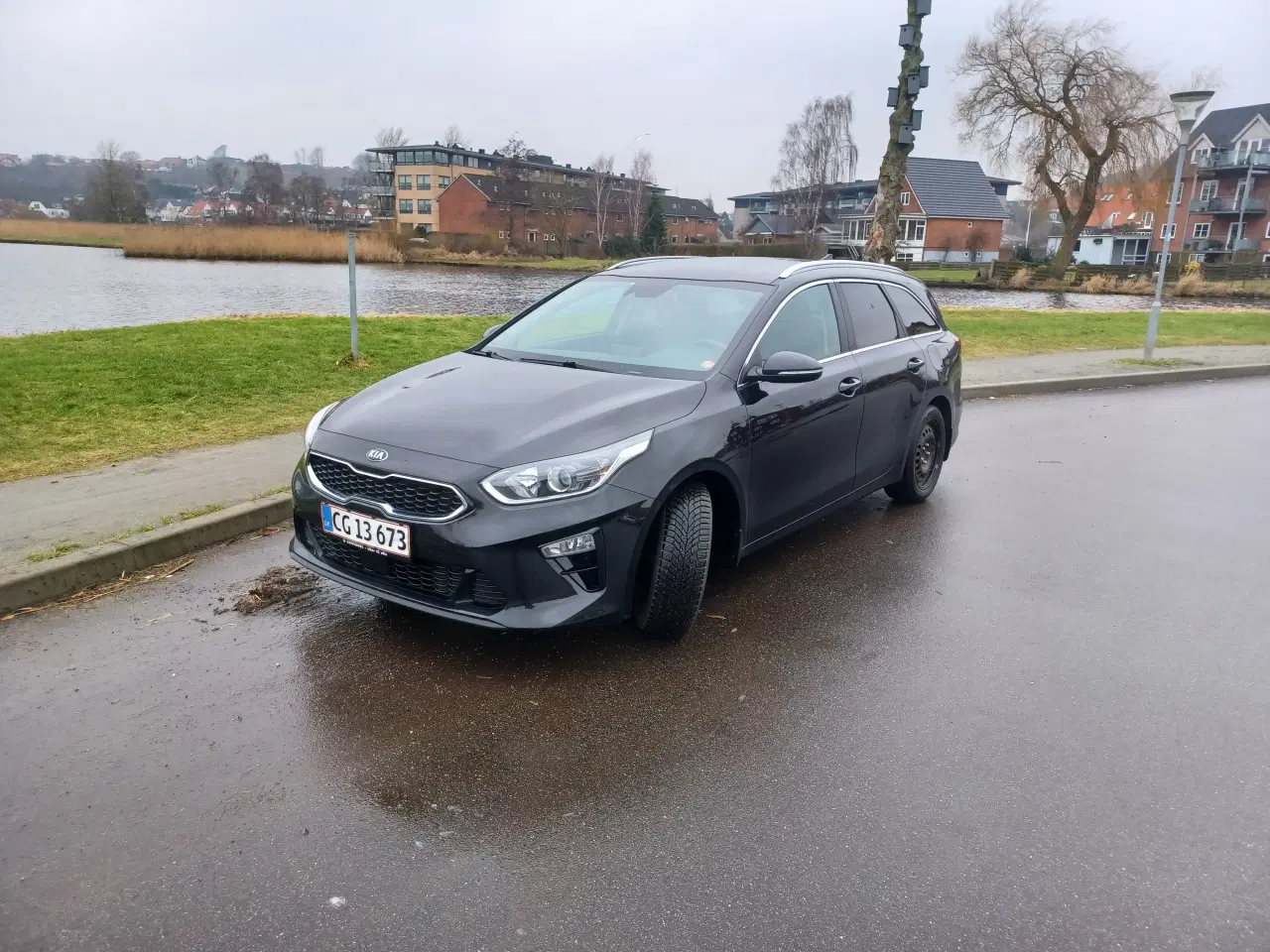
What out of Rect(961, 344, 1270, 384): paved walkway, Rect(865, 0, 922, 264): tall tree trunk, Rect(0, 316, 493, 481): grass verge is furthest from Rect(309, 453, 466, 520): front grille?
Rect(865, 0, 922, 264): tall tree trunk

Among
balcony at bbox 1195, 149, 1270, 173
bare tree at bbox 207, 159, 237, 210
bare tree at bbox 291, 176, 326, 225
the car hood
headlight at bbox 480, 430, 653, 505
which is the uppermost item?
balcony at bbox 1195, 149, 1270, 173

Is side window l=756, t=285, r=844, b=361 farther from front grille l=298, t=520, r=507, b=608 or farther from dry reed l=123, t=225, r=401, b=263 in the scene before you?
dry reed l=123, t=225, r=401, b=263

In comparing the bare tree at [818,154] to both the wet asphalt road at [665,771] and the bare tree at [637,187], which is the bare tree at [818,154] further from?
the wet asphalt road at [665,771]

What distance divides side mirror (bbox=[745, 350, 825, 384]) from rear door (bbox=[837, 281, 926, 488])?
1.01 metres

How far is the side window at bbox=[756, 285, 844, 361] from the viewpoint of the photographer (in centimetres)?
487

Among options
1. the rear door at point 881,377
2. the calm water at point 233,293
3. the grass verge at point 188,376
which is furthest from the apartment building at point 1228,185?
the rear door at point 881,377

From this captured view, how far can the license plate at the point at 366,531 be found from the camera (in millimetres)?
3783

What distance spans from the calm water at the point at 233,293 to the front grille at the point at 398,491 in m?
13.6

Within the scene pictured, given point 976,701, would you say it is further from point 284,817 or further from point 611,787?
point 284,817

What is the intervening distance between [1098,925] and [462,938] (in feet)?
5.87

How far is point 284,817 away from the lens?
118 inches

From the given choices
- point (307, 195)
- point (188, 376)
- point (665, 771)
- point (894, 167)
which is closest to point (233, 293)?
point (188, 376)

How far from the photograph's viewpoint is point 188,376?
959 cm

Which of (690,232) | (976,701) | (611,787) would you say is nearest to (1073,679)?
(976,701)
